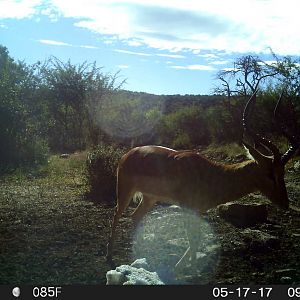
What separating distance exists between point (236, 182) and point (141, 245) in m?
1.64

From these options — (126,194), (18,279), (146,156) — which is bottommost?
(18,279)

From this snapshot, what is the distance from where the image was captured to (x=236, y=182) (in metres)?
6.43

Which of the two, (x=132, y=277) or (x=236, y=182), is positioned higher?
(x=236, y=182)

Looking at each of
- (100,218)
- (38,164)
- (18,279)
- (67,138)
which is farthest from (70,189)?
(67,138)

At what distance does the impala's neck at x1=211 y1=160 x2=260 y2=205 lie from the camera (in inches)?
250

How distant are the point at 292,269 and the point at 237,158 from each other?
8187mm

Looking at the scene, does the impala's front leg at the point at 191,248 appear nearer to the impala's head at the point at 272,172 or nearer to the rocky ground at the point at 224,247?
the rocky ground at the point at 224,247

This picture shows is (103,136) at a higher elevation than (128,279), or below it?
higher

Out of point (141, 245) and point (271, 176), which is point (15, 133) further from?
point (271, 176)

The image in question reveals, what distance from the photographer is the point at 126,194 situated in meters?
6.70

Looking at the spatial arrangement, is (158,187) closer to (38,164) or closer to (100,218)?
(100,218)

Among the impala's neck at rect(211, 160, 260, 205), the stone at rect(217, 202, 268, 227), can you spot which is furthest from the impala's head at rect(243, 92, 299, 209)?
the stone at rect(217, 202, 268, 227)

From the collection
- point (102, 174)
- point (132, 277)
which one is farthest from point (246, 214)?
point (102, 174)

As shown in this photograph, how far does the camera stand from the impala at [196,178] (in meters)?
6.20
